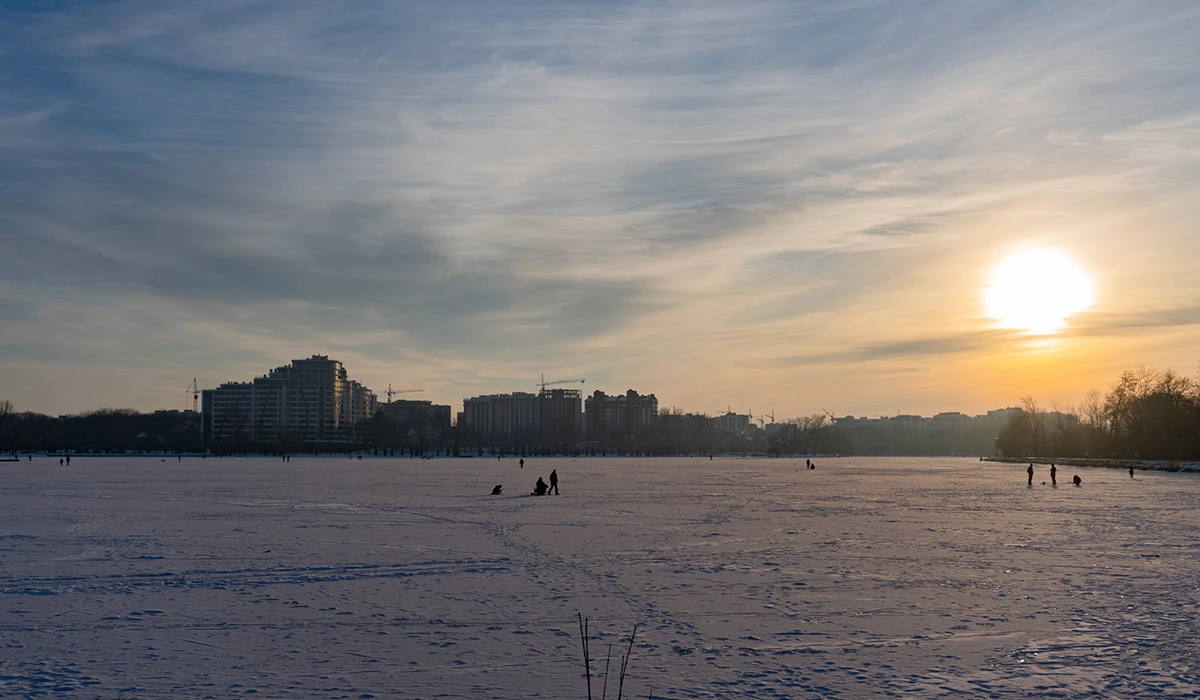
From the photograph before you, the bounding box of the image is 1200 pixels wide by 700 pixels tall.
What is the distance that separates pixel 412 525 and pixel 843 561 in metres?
12.1

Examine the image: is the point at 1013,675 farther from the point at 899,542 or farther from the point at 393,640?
the point at 899,542

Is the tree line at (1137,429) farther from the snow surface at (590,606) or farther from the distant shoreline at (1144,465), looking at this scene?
the snow surface at (590,606)

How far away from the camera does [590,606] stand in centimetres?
1363

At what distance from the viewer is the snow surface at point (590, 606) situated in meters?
9.77

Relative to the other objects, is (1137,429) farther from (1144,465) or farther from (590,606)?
(590,606)

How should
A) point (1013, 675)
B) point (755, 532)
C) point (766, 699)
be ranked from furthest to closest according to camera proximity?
1. point (755, 532)
2. point (1013, 675)
3. point (766, 699)

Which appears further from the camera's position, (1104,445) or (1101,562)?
(1104,445)

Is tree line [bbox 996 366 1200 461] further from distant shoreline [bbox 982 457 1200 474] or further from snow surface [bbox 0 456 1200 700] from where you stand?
snow surface [bbox 0 456 1200 700]

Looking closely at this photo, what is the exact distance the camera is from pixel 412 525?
25391 mm

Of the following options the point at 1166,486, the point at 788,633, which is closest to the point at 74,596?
the point at 788,633

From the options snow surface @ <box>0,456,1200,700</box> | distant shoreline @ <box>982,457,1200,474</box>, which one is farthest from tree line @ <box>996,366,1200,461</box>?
snow surface @ <box>0,456,1200,700</box>

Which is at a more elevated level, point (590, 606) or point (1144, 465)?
point (590, 606)

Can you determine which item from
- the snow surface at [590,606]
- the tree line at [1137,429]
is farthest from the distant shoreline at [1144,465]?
the snow surface at [590,606]

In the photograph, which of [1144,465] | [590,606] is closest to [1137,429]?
[1144,465]
